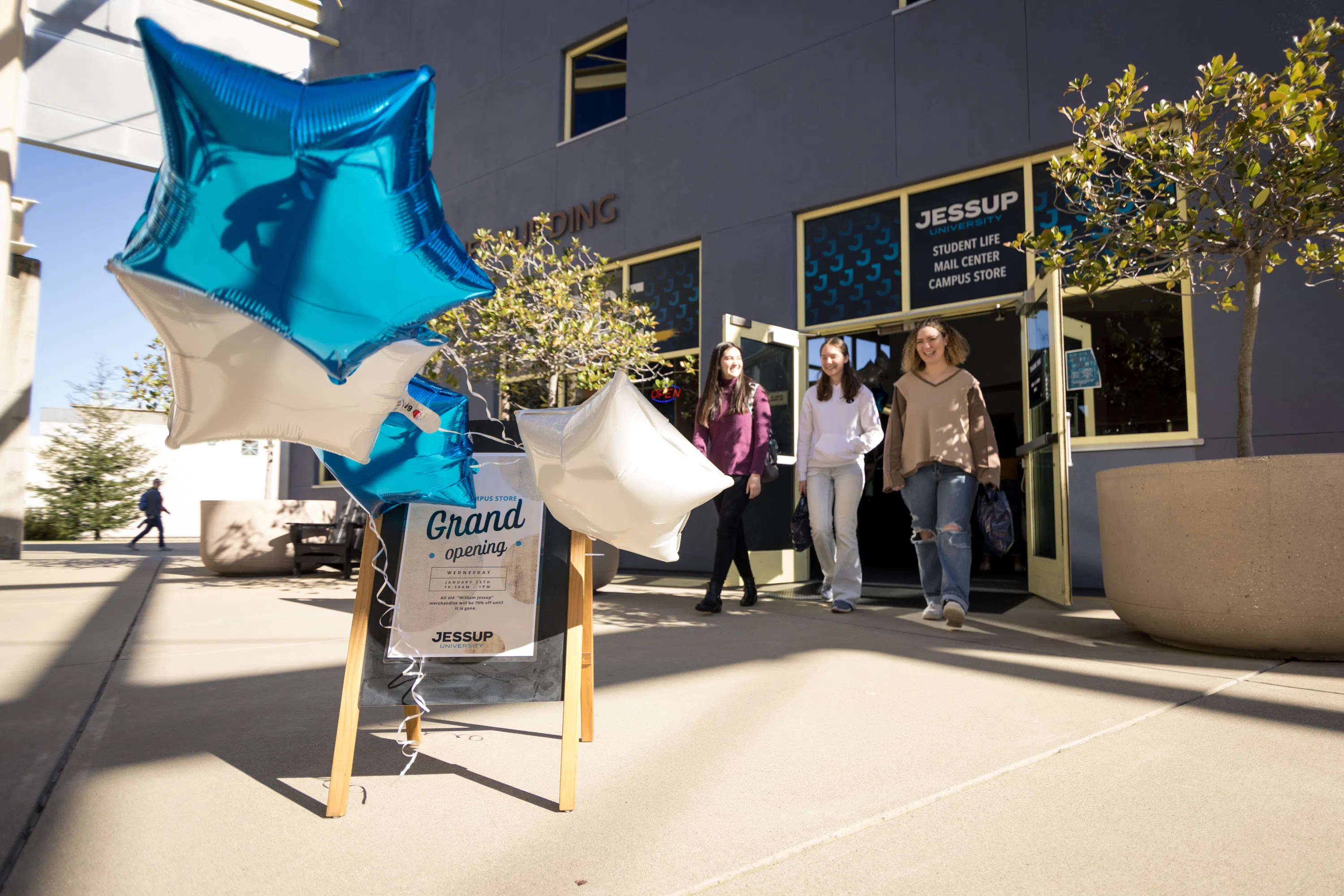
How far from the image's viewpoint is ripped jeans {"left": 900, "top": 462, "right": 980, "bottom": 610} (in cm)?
469

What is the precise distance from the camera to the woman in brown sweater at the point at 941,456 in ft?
15.4

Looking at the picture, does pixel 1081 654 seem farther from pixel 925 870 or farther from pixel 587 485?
pixel 587 485

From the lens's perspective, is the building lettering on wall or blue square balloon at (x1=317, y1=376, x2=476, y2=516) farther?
the building lettering on wall

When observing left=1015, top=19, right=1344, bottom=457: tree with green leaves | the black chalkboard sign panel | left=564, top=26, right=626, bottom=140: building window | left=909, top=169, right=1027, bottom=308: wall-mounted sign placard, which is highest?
left=564, top=26, right=626, bottom=140: building window

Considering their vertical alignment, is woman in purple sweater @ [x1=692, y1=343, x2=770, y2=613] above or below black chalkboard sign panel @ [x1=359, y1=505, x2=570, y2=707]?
above

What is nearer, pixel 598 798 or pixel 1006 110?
pixel 598 798

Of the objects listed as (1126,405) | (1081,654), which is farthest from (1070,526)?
(1081,654)

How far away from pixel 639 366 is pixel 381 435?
580 centimetres

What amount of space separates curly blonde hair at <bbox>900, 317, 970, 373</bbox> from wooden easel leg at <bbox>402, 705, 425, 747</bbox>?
3.48 metres

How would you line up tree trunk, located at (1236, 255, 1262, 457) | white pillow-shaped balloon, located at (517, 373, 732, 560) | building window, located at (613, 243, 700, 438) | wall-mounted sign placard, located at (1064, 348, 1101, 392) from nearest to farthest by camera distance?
1. white pillow-shaped balloon, located at (517, 373, 732, 560)
2. tree trunk, located at (1236, 255, 1262, 457)
3. wall-mounted sign placard, located at (1064, 348, 1101, 392)
4. building window, located at (613, 243, 700, 438)

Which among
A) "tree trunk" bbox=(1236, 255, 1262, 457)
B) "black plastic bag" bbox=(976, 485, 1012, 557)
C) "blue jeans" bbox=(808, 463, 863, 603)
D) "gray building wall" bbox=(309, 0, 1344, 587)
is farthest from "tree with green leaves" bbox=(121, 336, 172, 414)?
"tree trunk" bbox=(1236, 255, 1262, 457)

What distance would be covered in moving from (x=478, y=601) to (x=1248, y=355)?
12.0 ft

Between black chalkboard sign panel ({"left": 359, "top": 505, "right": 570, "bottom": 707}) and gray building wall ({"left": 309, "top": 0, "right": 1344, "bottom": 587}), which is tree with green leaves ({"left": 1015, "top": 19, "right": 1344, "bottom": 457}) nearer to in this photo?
gray building wall ({"left": 309, "top": 0, "right": 1344, "bottom": 587})

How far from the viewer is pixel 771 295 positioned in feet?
27.6
